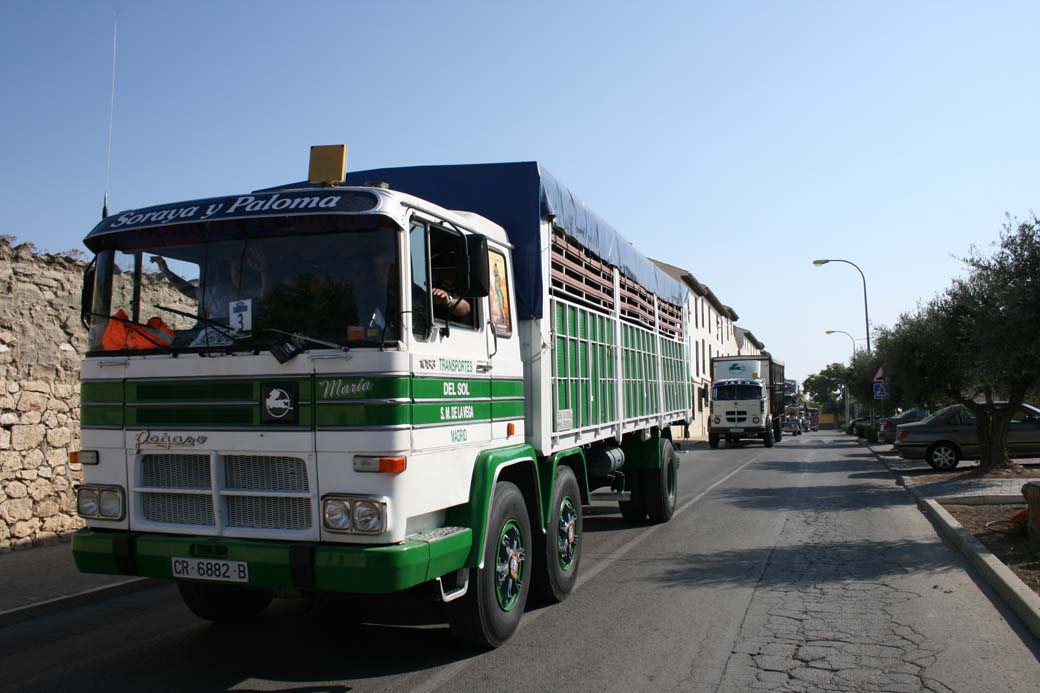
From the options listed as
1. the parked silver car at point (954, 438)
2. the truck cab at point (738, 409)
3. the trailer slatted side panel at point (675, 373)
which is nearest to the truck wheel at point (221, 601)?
the trailer slatted side panel at point (675, 373)

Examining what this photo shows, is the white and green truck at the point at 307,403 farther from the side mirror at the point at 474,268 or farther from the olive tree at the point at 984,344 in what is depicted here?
the olive tree at the point at 984,344

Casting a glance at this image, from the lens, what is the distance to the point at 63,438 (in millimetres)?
10258

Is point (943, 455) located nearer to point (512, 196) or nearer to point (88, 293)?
point (512, 196)

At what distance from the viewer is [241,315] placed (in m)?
5.19

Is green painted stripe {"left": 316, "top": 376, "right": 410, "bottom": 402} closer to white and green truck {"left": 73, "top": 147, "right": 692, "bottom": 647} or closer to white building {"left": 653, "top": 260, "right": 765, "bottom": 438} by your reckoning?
white and green truck {"left": 73, "top": 147, "right": 692, "bottom": 647}

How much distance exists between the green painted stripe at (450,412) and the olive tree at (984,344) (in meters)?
8.27

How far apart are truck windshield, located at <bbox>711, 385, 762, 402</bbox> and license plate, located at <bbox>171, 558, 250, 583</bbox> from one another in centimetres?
3161

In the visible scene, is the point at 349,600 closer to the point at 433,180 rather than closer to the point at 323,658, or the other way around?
the point at 323,658

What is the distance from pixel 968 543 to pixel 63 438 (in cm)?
1040

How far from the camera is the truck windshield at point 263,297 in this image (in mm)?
5023

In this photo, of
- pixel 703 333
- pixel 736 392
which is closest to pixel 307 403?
pixel 736 392

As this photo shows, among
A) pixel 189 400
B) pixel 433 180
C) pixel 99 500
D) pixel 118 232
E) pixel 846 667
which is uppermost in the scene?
pixel 433 180

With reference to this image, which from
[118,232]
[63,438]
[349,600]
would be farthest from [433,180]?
[63,438]

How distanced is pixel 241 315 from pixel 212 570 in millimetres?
1502
